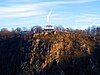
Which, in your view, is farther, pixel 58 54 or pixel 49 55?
pixel 58 54

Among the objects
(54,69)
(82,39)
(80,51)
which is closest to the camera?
(54,69)

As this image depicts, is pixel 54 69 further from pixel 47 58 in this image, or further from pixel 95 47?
pixel 95 47

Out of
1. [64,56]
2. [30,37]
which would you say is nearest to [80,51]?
[64,56]

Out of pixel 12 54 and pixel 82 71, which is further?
pixel 12 54

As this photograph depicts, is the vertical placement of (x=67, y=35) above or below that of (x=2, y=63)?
above

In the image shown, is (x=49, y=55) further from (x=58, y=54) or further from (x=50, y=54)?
(x=58, y=54)

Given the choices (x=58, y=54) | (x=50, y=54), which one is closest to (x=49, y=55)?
(x=50, y=54)

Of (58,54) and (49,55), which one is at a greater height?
(58,54)
